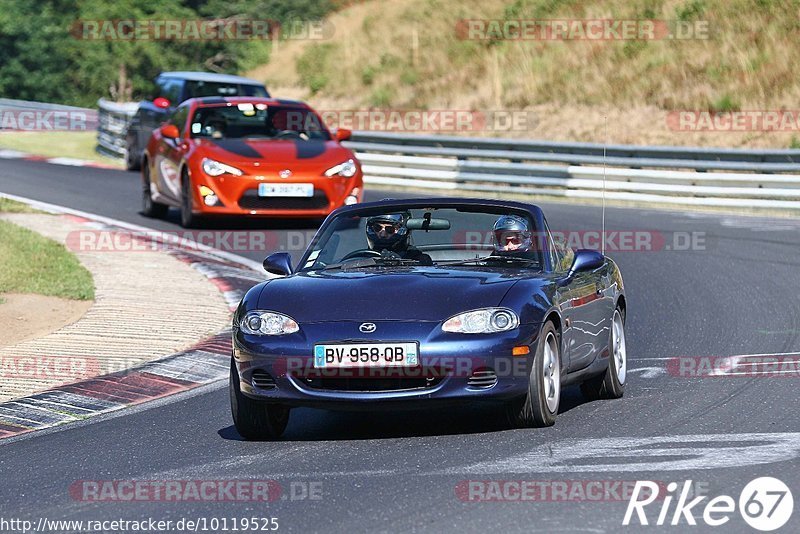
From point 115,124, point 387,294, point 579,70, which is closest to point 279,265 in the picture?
point 387,294

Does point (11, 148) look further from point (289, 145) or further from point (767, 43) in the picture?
point (767, 43)

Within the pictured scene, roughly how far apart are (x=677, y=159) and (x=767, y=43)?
1023cm

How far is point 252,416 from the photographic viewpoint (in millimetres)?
8234

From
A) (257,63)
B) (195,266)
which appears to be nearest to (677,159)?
(195,266)

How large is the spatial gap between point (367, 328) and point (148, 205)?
12843 mm

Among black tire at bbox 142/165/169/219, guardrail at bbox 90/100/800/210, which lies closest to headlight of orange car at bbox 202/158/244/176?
black tire at bbox 142/165/169/219

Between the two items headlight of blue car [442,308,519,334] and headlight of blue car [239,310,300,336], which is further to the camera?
headlight of blue car [239,310,300,336]

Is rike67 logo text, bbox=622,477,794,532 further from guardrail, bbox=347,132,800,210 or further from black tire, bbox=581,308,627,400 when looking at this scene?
guardrail, bbox=347,132,800,210

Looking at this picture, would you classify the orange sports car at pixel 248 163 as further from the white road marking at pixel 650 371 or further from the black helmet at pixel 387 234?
the black helmet at pixel 387 234

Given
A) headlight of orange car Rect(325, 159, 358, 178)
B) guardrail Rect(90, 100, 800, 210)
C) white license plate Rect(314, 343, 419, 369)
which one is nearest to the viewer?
white license plate Rect(314, 343, 419, 369)

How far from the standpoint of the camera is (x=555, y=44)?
37.2 m

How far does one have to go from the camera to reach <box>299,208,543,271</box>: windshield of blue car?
909 cm

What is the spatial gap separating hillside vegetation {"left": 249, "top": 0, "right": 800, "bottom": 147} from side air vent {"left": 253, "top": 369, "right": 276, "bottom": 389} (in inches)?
842

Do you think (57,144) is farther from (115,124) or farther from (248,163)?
(248,163)
